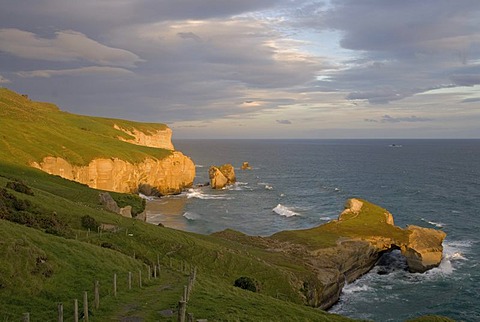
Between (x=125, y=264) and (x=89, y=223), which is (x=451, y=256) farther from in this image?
(x=125, y=264)

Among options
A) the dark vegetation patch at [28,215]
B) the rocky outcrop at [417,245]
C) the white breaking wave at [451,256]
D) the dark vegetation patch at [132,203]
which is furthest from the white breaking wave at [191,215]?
the dark vegetation patch at [28,215]

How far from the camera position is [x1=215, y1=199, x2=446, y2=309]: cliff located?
54.6 meters

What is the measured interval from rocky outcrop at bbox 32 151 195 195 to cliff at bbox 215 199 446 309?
49483mm

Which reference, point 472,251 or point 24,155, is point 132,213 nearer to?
point 24,155

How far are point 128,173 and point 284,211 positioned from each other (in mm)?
49660

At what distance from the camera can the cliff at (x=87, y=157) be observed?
320ft

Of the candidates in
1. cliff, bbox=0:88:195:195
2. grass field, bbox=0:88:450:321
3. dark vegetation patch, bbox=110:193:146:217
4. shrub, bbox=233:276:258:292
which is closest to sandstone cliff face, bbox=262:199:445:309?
grass field, bbox=0:88:450:321

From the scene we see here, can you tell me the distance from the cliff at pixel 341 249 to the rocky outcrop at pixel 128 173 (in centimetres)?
4948

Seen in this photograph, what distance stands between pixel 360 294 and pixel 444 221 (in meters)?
49.5

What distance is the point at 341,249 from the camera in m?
64.6

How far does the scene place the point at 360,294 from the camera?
57375 mm

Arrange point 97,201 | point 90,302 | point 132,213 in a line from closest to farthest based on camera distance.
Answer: point 90,302 → point 97,201 → point 132,213

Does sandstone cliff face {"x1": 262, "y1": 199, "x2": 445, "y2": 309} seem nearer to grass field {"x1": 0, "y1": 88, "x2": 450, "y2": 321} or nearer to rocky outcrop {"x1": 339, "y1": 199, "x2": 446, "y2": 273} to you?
rocky outcrop {"x1": 339, "y1": 199, "x2": 446, "y2": 273}

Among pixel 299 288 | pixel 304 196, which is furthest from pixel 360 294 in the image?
pixel 304 196
